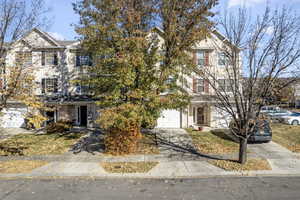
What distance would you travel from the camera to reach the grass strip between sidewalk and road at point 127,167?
8.61 meters

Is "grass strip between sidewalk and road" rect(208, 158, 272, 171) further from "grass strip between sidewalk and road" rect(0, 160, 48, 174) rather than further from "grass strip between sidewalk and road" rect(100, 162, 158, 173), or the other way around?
"grass strip between sidewalk and road" rect(0, 160, 48, 174)

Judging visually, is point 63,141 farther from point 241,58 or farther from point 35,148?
point 241,58

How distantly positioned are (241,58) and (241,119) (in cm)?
328

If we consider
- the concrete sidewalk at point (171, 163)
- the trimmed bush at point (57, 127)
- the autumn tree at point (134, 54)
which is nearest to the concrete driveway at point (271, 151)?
the concrete sidewalk at point (171, 163)

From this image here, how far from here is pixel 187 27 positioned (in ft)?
37.9

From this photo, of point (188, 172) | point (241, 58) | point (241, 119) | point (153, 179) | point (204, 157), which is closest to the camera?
point (153, 179)

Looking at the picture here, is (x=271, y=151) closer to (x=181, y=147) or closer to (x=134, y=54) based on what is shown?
(x=181, y=147)

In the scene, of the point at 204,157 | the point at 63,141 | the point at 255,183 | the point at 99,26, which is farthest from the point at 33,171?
the point at 255,183

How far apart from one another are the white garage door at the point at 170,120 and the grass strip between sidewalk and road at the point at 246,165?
9230mm

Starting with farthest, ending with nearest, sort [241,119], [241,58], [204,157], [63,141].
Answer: [63,141] < [204,157] < [241,58] < [241,119]

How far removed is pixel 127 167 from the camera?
902 centimetres

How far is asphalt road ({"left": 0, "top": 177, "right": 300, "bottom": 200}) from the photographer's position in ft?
20.6

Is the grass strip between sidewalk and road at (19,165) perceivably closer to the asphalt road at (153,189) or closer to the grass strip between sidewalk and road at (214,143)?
the asphalt road at (153,189)

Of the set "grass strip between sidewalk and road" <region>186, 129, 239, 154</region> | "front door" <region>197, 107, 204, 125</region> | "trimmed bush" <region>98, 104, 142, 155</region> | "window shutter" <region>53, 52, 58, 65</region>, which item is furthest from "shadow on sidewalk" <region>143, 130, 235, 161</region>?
"window shutter" <region>53, 52, 58, 65</region>
